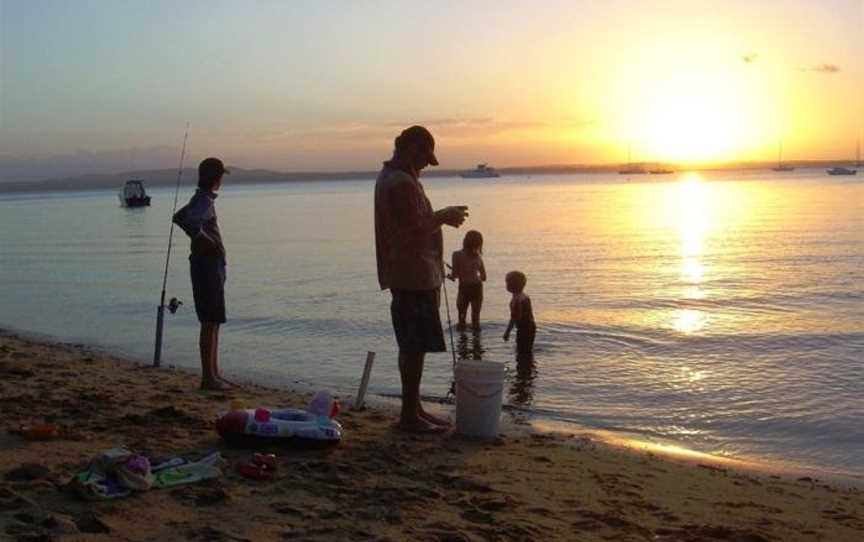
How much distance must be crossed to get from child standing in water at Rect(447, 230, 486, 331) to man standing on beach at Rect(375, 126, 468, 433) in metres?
5.35

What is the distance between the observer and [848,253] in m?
24.4

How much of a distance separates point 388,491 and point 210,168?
11.1ft

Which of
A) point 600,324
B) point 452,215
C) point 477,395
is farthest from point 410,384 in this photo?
point 600,324

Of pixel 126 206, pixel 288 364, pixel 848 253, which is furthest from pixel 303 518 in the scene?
pixel 126 206

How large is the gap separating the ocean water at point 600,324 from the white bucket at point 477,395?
2.08 meters

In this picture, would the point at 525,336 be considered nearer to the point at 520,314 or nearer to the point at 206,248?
the point at 520,314

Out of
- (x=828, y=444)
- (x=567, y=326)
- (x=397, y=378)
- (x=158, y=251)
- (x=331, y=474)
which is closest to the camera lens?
(x=331, y=474)

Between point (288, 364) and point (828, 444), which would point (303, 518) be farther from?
point (288, 364)

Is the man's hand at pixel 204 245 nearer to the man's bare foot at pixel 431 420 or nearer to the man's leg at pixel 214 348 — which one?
the man's leg at pixel 214 348

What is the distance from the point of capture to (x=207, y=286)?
7.34 metres

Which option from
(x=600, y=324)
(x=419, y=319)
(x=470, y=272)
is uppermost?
(x=419, y=319)

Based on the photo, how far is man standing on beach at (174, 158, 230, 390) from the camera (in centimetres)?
716

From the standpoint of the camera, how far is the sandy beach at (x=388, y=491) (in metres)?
4.25

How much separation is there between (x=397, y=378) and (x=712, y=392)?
3.40m
